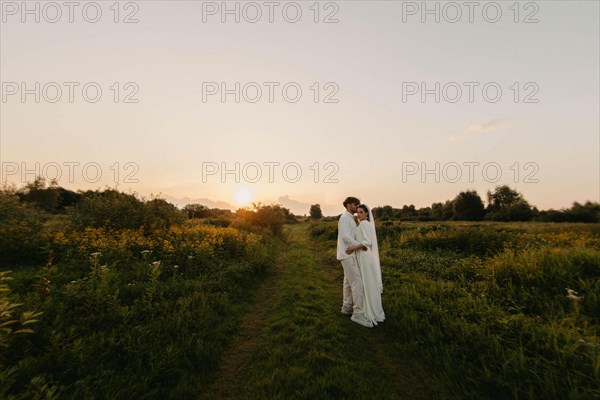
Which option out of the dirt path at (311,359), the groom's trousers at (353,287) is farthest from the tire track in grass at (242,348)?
the groom's trousers at (353,287)

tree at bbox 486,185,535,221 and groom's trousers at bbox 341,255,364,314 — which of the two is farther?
tree at bbox 486,185,535,221

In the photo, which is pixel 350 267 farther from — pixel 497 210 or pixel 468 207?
pixel 497 210

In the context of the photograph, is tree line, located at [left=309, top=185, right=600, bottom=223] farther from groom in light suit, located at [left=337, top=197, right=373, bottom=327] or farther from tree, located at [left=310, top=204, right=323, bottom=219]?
groom in light suit, located at [left=337, top=197, right=373, bottom=327]

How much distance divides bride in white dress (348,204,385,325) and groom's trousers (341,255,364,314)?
117 millimetres

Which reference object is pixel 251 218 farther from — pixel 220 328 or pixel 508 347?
pixel 508 347

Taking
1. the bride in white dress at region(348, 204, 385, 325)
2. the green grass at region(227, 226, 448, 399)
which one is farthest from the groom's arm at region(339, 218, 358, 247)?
the green grass at region(227, 226, 448, 399)

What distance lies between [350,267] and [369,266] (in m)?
0.51

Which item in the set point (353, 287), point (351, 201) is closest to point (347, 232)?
point (351, 201)

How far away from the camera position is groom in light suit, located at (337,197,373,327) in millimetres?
6281

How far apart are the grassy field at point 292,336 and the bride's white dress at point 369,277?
1.11ft

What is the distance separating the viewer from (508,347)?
429 centimetres

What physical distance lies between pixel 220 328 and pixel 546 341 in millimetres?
6308

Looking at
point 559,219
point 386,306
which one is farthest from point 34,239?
point 559,219

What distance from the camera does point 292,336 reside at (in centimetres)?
523
